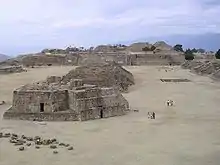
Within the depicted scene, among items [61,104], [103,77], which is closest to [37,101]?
[61,104]

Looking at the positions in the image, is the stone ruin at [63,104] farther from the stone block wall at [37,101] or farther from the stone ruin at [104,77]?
→ the stone ruin at [104,77]

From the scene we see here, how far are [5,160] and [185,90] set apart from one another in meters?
29.0

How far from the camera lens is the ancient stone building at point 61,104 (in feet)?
88.2

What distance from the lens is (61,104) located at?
2769 centimetres

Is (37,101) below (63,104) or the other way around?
the other way around

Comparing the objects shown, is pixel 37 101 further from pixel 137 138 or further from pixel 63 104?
pixel 137 138

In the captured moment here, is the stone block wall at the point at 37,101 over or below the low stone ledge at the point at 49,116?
over

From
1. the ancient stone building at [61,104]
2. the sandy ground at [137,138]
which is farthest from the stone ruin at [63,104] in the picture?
the sandy ground at [137,138]

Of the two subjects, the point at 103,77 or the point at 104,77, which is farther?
the point at 104,77

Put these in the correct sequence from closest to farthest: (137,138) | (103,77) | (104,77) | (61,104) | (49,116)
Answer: (137,138) → (49,116) → (61,104) → (103,77) → (104,77)

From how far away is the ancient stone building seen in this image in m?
26.9

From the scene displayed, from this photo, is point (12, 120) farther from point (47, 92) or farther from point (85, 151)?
point (85, 151)

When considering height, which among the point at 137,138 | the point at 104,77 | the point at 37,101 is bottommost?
the point at 137,138

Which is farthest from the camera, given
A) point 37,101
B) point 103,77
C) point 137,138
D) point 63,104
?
point 103,77
